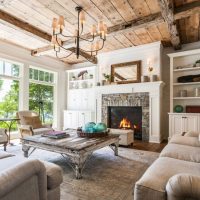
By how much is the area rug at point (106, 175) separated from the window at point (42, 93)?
246cm

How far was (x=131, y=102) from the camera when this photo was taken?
5.16 meters

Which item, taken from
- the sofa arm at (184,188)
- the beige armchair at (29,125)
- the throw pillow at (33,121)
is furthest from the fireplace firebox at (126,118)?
the sofa arm at (184,188)

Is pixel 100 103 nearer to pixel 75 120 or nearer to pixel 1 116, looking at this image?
pixel 75 120

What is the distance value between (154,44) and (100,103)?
2.46 metres

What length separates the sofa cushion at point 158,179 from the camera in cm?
120

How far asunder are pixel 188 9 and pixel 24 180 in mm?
3473

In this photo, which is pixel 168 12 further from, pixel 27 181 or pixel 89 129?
pixel 27 181

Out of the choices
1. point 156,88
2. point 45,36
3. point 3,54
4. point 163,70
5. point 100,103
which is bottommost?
point 100,103

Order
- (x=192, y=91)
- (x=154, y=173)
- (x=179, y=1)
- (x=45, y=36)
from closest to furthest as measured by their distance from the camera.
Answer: (x=154, y=173) → (x=179, y=1) → (x=45, y=36) → (x=192, y=91)

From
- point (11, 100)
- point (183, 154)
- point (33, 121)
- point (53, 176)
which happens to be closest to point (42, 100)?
point (11, 100)

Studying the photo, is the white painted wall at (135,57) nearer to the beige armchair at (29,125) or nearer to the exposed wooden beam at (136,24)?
the exposed wooden beam at (136,24)

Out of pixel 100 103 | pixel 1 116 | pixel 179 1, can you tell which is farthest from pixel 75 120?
pixel 179 1

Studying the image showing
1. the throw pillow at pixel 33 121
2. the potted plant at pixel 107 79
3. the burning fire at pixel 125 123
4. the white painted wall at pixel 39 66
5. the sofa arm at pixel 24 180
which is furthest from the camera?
the potted plant at pixel 107 79

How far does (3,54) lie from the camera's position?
468 cm
